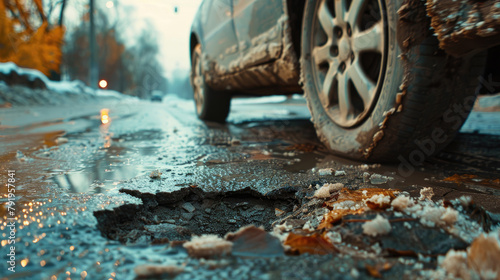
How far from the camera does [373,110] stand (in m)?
1.82

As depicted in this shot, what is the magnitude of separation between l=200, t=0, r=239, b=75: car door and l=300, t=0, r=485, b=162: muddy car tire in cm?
125

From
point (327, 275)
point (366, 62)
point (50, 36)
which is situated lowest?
point (327, 275)

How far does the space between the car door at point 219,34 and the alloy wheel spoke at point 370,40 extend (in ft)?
5.24

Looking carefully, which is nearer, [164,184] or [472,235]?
[472,235]

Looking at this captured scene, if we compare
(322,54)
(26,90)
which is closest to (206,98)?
(322,54)

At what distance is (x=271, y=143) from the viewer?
3023mm

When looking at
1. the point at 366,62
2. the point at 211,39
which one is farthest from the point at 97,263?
the point at 211,39

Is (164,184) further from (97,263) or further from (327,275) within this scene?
→ (327,275)

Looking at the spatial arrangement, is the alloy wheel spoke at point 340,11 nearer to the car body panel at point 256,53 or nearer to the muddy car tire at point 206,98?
the car body panel at point 256,53

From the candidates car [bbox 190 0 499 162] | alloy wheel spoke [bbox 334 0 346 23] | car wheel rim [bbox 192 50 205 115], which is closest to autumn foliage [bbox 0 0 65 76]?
car wheel rim [bbox 192 50 205 115]

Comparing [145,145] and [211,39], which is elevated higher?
[211,39]

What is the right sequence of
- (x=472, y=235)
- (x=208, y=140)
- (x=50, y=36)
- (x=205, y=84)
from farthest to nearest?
(x=50, y=36) < (x=205, y=84) < (x=208, y=140) < (x=472, y=235)

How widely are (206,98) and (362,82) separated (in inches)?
120

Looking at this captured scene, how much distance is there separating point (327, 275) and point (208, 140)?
2509 millimetres
